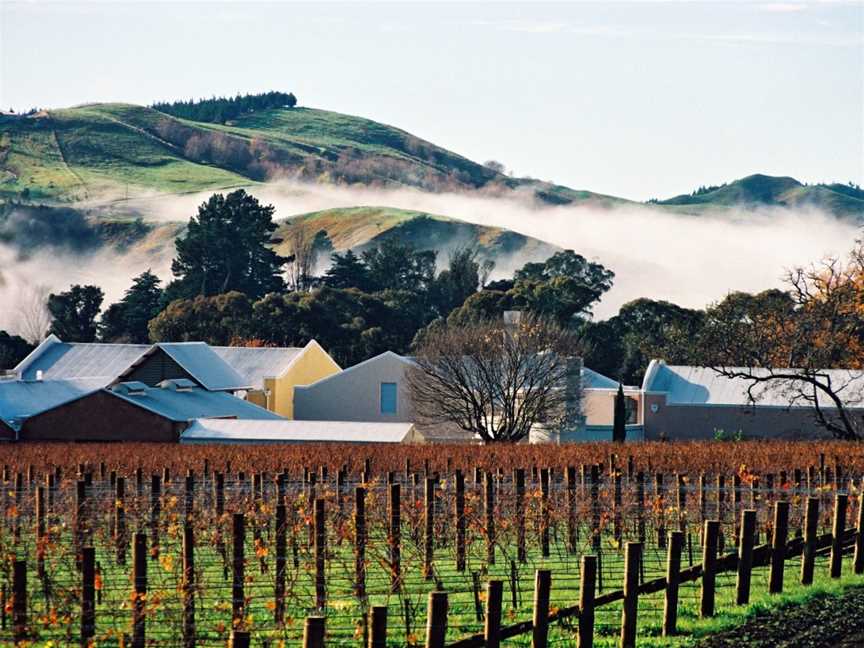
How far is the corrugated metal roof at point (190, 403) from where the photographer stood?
185 feet

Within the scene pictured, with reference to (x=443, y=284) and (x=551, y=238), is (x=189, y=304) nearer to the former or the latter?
(x=443, y=284)

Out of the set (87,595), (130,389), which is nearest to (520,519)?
(87,595)

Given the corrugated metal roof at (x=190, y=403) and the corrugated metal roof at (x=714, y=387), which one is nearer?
the corrugated metal roof at (x=190, y=403)

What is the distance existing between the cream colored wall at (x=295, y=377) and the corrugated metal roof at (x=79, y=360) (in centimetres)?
669

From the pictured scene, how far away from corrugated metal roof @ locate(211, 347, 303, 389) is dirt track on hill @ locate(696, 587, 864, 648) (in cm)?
A: 5759

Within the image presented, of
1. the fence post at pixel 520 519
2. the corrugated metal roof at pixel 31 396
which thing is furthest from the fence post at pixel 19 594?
the corrugated metal roof at pixel 31 396

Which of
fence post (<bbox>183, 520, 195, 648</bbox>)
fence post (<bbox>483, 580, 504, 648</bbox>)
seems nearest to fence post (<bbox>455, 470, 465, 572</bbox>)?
fence post (<bbox>183, 520, 195, 648</bbox>)

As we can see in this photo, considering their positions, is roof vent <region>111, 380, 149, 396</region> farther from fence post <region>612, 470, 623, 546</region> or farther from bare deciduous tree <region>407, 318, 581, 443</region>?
fence post <region>612, 470, 623, 546</region>

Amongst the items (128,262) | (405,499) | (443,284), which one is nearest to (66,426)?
(405,499)

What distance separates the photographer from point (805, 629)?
1565 centimetres

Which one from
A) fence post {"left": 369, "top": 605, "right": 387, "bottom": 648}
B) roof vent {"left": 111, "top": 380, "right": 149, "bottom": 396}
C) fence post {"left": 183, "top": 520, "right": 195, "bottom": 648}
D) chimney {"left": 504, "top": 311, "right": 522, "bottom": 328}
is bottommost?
fence post {"left": 183, "top": 520, "right": 195, "bottom": 648}

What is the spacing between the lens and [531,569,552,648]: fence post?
43.0ft

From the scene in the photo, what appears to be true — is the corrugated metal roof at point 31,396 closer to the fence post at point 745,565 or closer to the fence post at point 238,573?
the fence post at point 238,573

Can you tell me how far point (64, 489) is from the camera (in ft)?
92.9
